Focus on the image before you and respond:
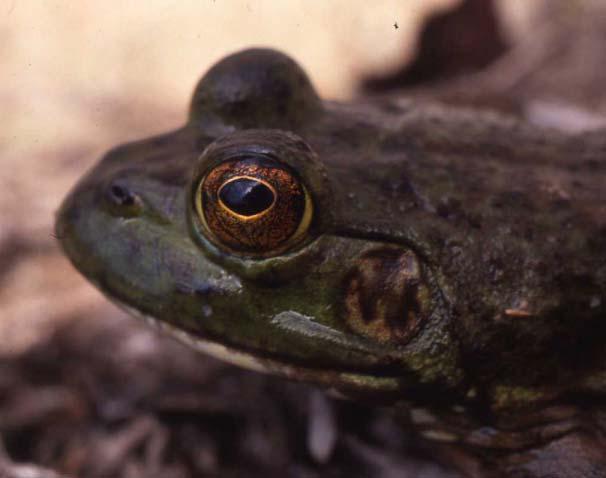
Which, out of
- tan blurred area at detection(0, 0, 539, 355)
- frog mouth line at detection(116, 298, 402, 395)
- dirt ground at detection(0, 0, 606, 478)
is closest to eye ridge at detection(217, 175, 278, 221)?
frog mouth line at detection(116, 298, 402, 395)

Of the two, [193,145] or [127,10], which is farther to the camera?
[127,10]

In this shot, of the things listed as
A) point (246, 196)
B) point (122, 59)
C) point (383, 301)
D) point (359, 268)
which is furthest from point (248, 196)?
point (122, 59)

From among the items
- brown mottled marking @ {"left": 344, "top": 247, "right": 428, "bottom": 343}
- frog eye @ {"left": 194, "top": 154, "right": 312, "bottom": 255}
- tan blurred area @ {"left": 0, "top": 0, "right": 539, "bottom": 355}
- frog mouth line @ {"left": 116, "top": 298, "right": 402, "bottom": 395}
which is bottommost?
frog mouth line @ {"left": 116, "top": 298, "right": 402, "bottom": 395}

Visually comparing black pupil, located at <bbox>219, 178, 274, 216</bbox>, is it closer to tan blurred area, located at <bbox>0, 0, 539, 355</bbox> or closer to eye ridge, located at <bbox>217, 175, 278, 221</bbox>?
eye ridge, located at <bbox>217, 175, 278, 221</bbox>

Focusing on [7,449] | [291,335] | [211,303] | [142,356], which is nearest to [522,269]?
[291,335]

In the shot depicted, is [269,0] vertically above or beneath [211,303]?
above

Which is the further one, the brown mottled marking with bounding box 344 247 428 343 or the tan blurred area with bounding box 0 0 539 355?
the tan blurred area with bounding box 0 0 539 355

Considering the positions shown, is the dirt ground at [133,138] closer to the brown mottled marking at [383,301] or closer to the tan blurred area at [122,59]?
the tan blurred area at [122,59]

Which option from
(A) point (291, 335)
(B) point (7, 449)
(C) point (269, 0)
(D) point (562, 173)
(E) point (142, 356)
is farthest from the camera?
(C) point (269, 0)

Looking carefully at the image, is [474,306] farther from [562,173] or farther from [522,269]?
[562,173]
